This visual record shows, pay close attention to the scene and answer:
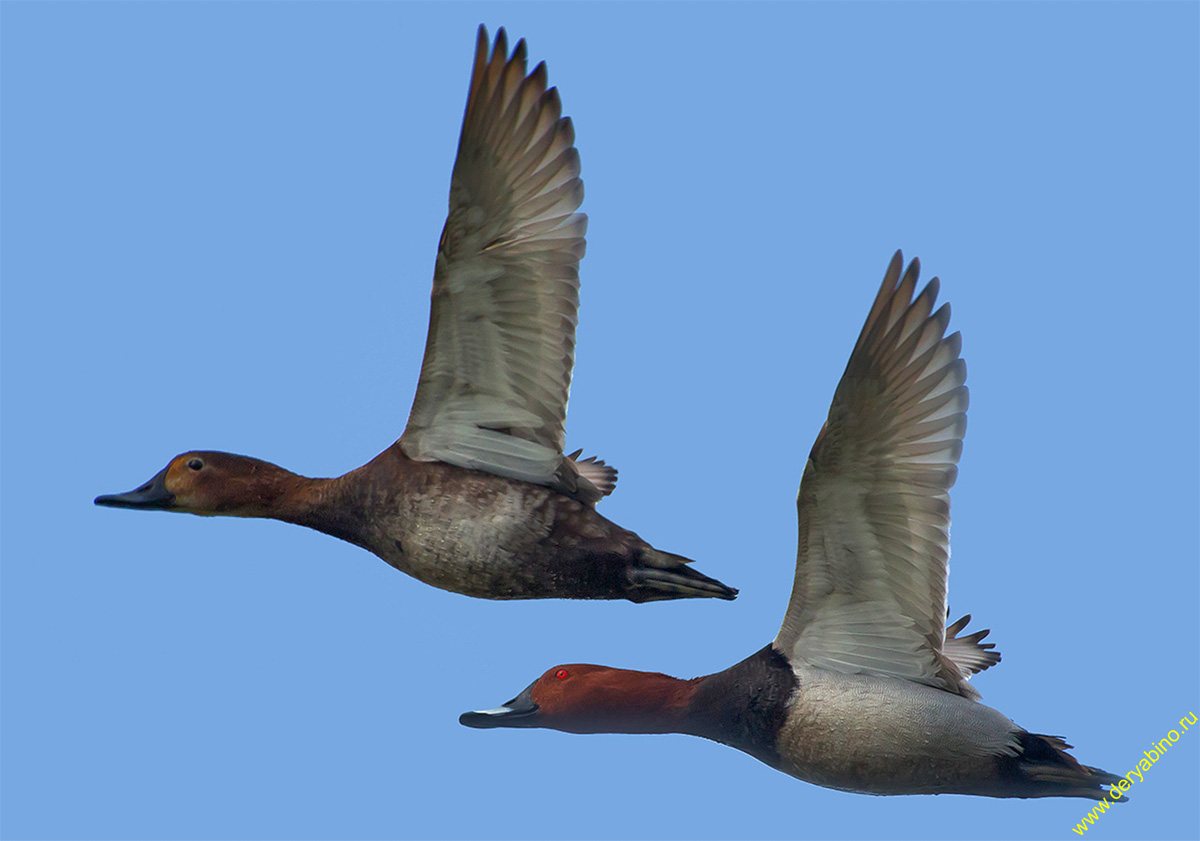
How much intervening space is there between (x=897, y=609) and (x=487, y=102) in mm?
3319

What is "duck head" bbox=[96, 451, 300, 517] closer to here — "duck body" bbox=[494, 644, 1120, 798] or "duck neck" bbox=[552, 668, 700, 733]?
"duck neck" bbox=[552, 668, 700, 733]

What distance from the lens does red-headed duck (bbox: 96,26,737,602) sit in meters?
10.9

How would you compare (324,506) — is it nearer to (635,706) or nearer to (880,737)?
(635,706)

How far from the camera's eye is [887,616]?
33.0ft

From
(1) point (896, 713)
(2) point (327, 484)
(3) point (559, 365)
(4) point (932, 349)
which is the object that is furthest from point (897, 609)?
(2) point (327, 484)

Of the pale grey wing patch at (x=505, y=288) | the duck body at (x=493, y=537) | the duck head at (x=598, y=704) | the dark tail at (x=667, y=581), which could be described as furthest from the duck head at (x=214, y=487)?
the dark tail at (x=667, y=581)

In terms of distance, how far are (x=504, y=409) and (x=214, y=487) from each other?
5.68 feet

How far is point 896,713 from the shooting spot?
1001cm

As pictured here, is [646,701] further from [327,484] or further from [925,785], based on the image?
[327,484]

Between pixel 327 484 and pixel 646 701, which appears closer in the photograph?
pixel 646 701

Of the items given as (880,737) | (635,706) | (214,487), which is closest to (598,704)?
(635,706)

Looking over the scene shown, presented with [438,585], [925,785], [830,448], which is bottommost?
[925,785]

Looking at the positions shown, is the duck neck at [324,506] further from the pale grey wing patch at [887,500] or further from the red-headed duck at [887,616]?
the pale grey wing patch at [887,500]

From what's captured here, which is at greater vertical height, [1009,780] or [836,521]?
[836,521]
